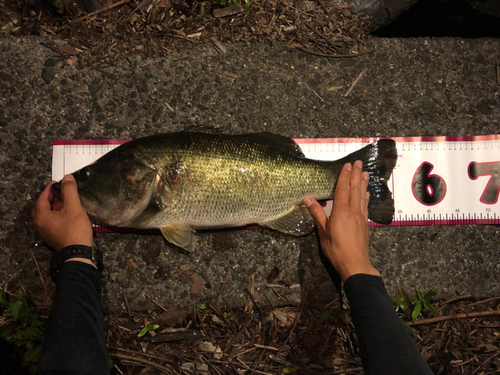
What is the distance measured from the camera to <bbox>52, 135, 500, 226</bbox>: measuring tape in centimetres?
300

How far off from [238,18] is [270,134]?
1.21m

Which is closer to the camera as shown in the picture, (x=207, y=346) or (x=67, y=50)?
(x=207, y=346)

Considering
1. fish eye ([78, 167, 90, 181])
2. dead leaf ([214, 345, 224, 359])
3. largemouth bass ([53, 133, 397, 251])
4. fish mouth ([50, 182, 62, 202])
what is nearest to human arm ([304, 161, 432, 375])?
largemouth bass ([53, 133, 397, 251])

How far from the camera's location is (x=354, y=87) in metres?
3.14

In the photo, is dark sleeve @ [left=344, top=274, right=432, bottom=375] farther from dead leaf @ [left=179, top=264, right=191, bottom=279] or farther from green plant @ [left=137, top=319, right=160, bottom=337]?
green plant @ [left=137, top=319, right=160, bottom=337]

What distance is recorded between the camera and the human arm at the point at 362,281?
7.09 feet

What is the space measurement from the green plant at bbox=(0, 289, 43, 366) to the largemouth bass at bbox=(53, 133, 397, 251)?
951 mm

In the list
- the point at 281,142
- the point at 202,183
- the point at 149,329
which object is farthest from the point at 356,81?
the point at 149,329

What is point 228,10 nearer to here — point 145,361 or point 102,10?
point 102,10

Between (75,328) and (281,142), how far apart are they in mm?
1999

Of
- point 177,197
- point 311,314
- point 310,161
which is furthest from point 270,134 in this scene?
point 311,314

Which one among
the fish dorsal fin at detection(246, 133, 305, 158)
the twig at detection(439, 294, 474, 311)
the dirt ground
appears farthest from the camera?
the twig at detection(439, 294, 474, 311)

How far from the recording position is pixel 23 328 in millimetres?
2707

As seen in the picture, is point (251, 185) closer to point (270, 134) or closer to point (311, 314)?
point (270, 134)
